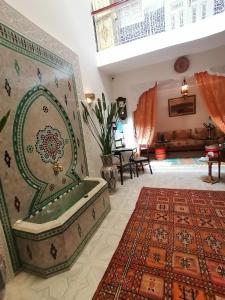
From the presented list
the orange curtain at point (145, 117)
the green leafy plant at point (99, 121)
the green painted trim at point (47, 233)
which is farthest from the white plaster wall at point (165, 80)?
the green painted trim at point (47, 233)

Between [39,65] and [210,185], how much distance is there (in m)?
3.51

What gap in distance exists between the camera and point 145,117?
516 cm

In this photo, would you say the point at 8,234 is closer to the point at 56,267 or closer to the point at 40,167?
the point at 56,267

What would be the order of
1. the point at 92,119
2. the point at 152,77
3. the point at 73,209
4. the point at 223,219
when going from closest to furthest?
the point at 73,209 → the point at 223,219 → the point at 92,119 → the point at 152,77

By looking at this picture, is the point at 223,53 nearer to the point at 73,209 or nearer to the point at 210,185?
the point at 210,185

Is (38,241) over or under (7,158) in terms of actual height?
under

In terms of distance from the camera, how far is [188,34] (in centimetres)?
332

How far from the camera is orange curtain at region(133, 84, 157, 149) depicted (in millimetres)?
5059

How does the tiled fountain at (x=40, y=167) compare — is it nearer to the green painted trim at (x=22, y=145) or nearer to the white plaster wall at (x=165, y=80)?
the green painted trim at (x=22, y=145)

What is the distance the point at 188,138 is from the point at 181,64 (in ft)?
11.1

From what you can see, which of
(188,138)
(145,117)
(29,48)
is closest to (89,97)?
(29,48)

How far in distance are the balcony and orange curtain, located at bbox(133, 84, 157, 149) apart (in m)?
1.65

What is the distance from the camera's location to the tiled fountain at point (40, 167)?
1737 millimetres

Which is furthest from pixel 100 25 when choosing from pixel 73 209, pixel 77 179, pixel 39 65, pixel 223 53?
pixel 73 209
